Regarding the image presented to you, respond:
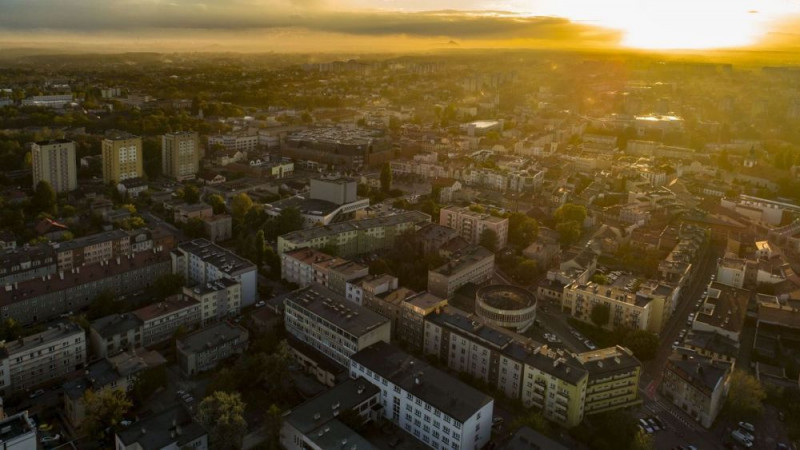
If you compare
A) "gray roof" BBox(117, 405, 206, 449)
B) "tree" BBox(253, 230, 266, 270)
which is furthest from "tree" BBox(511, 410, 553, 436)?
"tree" BBox(253, 230, 266, 270)

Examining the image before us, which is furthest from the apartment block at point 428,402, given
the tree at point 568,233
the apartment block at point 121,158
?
the apartment block at point 121,158

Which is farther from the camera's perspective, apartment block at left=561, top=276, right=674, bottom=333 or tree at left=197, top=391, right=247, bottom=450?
apartment block at left=561, top=276, right=674, bottom=333

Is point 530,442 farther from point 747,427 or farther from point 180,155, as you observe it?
point 180,155

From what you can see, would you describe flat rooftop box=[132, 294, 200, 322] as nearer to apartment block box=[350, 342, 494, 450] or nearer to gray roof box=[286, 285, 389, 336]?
gray roof box=[286, 285, 389, 336]

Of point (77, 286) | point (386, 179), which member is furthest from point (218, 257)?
point (386, 179)

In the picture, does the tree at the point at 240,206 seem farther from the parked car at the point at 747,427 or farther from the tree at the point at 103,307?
the parked car at the point at 747,427

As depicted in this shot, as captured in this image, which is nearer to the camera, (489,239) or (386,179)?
(489,239)
